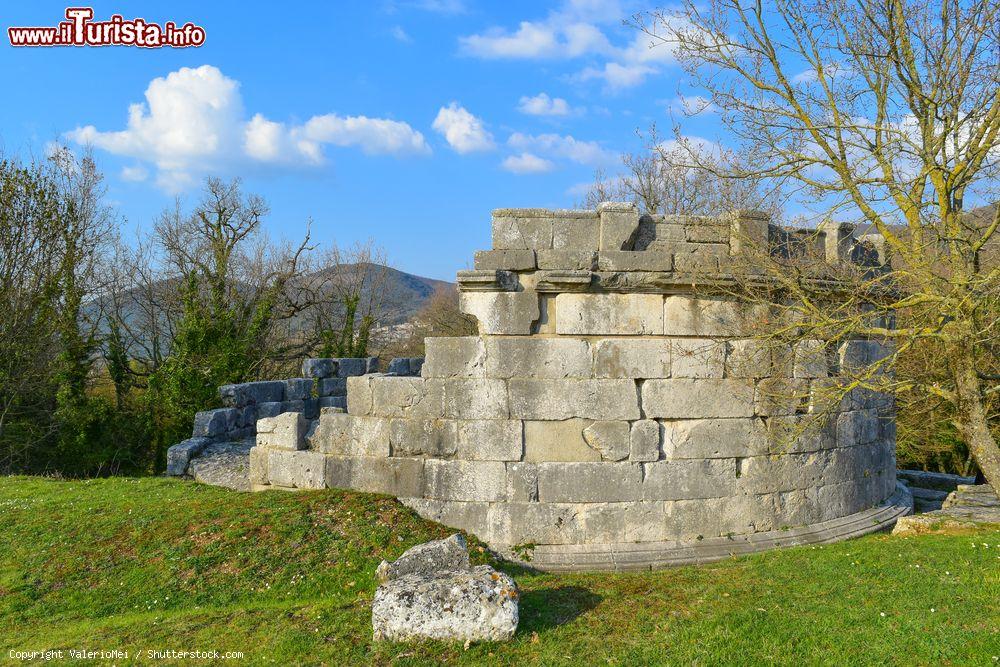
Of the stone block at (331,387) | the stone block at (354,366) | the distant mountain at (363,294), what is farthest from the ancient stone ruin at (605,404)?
the distant mountain at (363,294)

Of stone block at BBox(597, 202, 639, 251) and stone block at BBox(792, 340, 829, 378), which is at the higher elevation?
stone block at BBox(597, 202, 639, 251)

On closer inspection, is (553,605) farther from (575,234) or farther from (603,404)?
(575,234)

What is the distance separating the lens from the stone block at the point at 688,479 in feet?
25.5

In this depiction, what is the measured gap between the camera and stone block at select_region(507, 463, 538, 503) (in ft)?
25.3

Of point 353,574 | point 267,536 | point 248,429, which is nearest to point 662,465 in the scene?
point 353,574

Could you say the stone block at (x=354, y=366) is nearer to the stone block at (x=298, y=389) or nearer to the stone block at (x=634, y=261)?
the stone block at (x=298, y=389)

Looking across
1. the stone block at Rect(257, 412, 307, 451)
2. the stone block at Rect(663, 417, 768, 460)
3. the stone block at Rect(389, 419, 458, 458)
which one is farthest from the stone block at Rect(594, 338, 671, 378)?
the stone block at Rect(257, 412, 307, 451)

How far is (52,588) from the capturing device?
6.76 metres

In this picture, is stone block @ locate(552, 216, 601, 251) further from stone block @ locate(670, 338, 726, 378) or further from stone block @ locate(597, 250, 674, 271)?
stone block @ locate(670, 338, 726, 378)

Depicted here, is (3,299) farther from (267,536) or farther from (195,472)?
(267,536)

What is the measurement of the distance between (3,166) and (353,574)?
52.0ft

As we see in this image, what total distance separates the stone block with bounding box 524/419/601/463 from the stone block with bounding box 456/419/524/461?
0.11 meters

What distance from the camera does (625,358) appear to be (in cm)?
778

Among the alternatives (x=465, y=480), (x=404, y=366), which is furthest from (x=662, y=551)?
(x=404, y=366)
